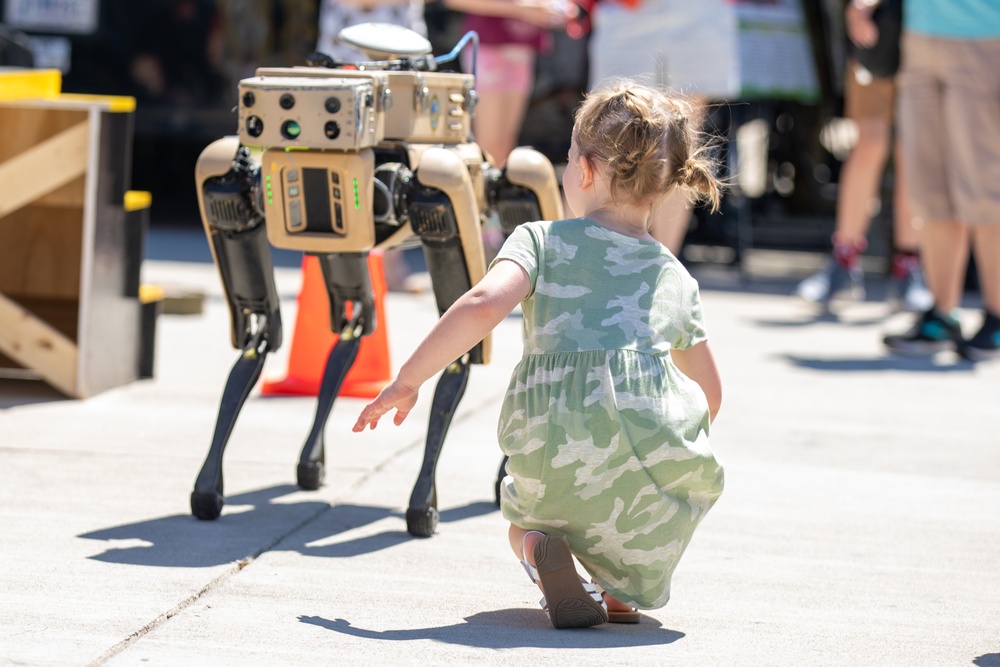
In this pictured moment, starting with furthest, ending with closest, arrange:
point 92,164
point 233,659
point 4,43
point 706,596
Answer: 1. point 4,43
2. point 92,164
3. point 706,596
4. point 233,659

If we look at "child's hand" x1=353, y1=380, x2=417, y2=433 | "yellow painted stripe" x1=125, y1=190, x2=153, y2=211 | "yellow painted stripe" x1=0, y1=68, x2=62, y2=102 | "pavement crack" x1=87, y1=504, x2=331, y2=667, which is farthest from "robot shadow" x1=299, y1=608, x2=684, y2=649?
"yellow painted stripe" x1=0, y1=68, x2=62, y2=102

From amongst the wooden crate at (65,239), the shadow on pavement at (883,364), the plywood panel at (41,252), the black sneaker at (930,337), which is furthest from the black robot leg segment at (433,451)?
the black sneaker at (930,337)

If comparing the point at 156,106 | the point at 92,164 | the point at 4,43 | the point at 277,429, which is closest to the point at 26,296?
the point at 92,164

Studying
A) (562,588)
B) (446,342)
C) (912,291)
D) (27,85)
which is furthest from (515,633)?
(912,291)

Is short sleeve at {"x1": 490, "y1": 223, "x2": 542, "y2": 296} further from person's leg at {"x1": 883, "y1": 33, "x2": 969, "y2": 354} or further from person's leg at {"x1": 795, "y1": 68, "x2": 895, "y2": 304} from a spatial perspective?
person's leg at {"x1": 795, "y1": 68, "x2": 895, "y2": 304}

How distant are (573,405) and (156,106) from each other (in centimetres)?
785

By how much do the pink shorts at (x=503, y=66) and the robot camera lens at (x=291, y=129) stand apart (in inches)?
169

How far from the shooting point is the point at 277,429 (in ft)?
14.8

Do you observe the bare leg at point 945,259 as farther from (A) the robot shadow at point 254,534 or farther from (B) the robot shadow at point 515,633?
(B) the robot shadow at point 515,633

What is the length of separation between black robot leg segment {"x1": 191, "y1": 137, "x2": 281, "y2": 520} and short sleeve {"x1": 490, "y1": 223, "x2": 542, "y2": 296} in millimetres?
852

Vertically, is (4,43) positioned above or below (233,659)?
above

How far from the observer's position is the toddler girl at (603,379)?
2.76 metres

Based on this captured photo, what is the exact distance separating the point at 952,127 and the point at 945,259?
57 centimetres

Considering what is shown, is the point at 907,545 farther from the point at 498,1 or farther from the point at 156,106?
the point at 156,106
